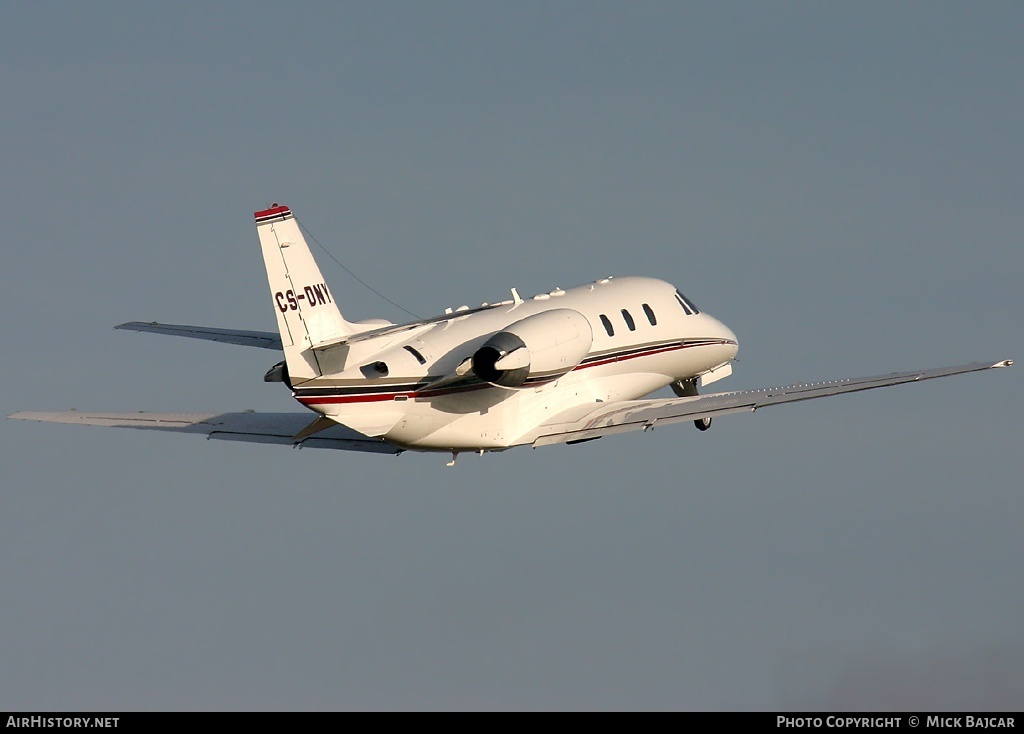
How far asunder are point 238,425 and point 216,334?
9.11 feet

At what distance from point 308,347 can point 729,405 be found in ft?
36.2

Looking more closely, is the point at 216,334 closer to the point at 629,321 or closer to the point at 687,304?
the point at 629,321

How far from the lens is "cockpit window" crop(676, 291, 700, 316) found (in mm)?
51125

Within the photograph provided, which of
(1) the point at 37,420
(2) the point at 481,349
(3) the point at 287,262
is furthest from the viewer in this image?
(1) the point at 37,420

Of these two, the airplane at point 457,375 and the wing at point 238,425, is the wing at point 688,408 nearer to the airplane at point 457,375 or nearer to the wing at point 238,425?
the airplane at point 457,375

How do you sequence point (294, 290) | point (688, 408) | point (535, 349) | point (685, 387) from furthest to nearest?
point (685, 387) → point (688, 408) → point (535, 349) → point (294, 290)

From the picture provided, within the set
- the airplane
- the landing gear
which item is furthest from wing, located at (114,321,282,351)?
the landing gear

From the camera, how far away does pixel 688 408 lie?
43.0 metres

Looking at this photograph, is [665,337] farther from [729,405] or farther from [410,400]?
[410,400]

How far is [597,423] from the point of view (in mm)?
43812

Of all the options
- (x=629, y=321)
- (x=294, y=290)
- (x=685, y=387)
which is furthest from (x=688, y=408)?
(x=294, y=290)

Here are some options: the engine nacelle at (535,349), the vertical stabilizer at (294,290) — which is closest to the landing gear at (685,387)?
the engine nacelle at (535,349)
